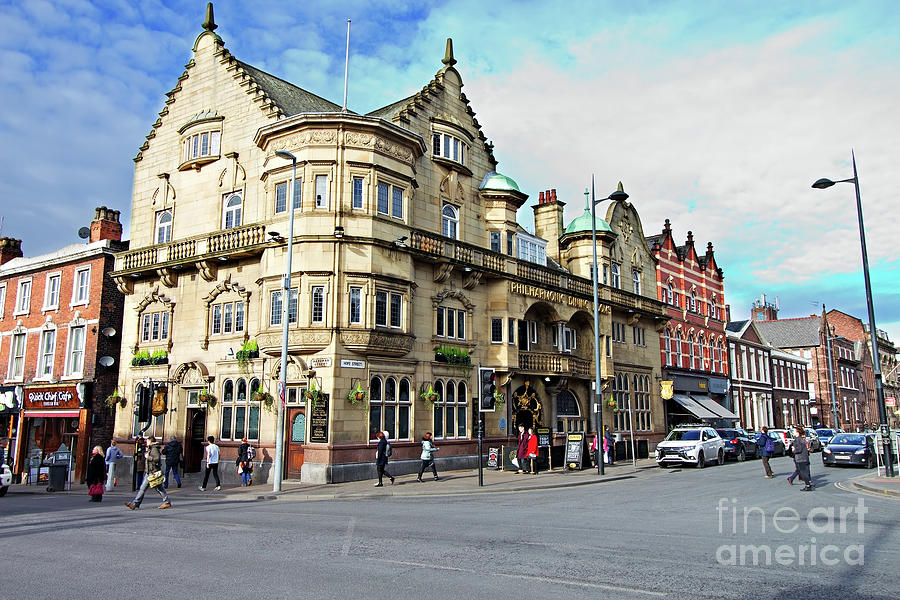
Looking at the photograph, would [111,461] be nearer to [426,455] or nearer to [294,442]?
A: [294,442]

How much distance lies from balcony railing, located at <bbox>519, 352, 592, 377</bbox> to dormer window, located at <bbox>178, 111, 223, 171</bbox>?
51.7 ft

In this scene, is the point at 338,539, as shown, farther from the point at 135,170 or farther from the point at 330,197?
the point at 135,170

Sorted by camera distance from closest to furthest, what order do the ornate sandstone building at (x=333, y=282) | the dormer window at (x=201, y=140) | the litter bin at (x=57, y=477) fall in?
the ornate sandstone building at (x=333, y=282), the litter bin at (x=57, y=477), the dormer window at (x=201, y=140)

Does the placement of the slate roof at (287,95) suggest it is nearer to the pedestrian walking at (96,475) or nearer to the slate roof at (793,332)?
the pedestrian walking at (96,475)

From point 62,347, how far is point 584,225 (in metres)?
27.1

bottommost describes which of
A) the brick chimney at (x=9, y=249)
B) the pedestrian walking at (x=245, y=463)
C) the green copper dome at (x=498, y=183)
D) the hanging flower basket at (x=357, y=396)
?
the pedestrian walking at (x=245, y=463)

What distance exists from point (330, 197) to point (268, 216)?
258 cm

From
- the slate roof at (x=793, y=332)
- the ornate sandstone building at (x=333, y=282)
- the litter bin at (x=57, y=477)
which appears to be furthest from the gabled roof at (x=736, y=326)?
the litter bin at (x=57, y=477)

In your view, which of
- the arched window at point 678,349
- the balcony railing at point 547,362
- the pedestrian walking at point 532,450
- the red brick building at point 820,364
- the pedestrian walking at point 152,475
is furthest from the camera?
the red brick building at point 820,364

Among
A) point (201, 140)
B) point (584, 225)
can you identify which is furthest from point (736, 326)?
point (201, 140)

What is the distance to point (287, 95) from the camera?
30.0 m

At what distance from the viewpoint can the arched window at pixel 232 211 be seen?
89.2 feet

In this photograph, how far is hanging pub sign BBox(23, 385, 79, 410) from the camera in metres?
30.4

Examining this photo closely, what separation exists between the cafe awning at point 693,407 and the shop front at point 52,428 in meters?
33.1
